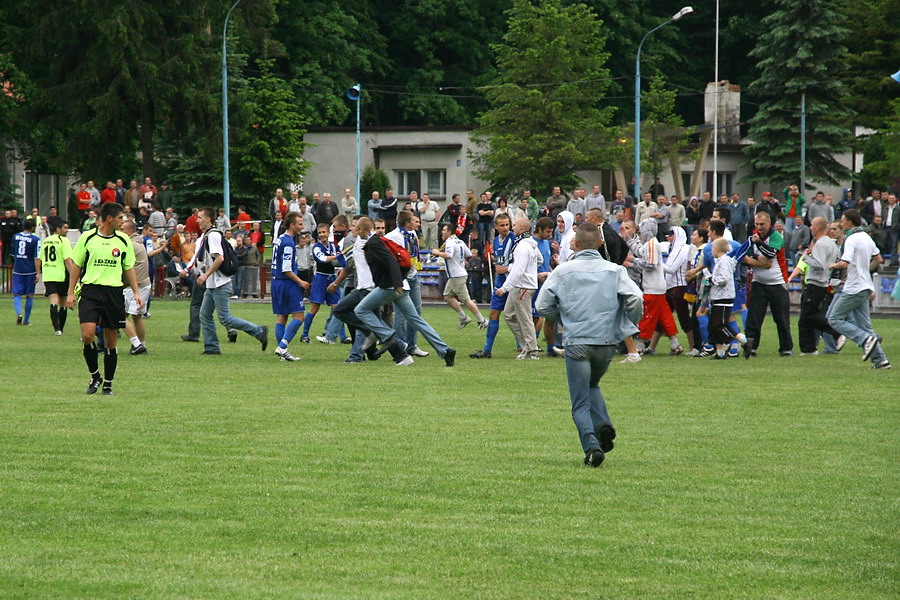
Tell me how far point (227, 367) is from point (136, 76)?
33.8 m

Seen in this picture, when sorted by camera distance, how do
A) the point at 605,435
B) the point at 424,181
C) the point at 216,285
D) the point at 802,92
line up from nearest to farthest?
the point at 605,435
the point at 216,285
the point at 802,92
the point at 424,181

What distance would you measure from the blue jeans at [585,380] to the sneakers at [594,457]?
0.29 feet

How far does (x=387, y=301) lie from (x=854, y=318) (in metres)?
6.10

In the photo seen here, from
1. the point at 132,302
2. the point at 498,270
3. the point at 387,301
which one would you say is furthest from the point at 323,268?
the point at 387,301

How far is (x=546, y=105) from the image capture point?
2030 inches

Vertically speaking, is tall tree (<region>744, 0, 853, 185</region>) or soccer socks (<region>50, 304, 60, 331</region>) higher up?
tall tree (<region>744, 0, 853, 185</region>)

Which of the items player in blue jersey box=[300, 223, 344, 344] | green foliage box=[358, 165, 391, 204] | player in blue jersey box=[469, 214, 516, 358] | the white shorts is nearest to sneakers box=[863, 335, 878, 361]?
player in blue jersey box=[469, 214, 516, 358]

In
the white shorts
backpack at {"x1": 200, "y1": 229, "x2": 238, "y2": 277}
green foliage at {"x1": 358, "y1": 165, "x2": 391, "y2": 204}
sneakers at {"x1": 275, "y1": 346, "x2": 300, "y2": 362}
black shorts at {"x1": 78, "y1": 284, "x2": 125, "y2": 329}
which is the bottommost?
sneakers at {"x1": 275, "y1": 346, "x2": 300, "y2": 362}

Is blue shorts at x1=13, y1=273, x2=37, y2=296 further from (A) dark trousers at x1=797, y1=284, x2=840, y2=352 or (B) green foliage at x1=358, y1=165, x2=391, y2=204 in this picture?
(B) green foliage at x1=358, y1=165, x2=391, y2=204

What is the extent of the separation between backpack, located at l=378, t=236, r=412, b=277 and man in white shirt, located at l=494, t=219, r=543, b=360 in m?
1.68

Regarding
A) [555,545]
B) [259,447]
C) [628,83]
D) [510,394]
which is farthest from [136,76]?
[555,545]

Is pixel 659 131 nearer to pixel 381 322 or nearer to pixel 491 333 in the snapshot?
pixel 491 333

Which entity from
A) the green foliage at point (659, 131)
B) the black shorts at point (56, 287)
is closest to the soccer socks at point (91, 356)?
the black shorts at point (56, 287)

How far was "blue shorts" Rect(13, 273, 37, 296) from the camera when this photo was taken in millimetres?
24875
